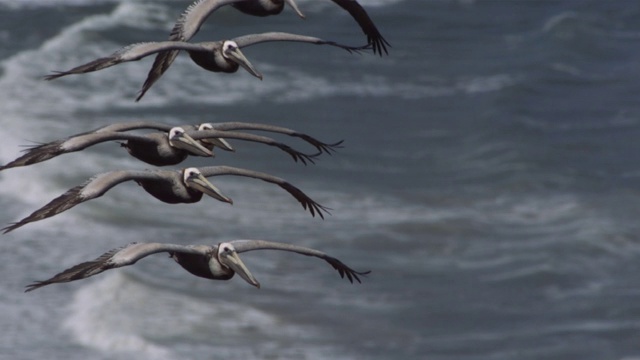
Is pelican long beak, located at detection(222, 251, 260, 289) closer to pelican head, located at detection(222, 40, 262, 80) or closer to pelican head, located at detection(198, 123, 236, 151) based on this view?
pelican head, located at detection(198, 123, 236, 151)

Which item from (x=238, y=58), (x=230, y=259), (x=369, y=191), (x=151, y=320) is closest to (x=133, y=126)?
(x=230, y=259)

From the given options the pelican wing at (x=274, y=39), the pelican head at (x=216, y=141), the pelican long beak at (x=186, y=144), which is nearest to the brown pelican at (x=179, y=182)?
the pelican long beak at (x=186, y=144)

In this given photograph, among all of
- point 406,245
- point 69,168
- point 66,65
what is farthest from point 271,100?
point 406,245

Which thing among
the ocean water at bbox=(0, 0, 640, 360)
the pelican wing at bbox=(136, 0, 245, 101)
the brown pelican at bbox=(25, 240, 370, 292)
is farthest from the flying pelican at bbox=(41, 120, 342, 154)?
the ocean water at bbox=(0, 0, 640, 360)

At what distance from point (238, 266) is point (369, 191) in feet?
147

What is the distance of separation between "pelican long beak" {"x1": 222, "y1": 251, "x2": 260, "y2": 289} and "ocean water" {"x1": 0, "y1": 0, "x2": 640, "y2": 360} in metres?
27.6

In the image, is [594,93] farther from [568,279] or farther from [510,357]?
[510,357]

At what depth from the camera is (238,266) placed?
12.7m

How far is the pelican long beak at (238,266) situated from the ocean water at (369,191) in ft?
90.5

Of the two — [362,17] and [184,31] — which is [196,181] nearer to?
[184,31]

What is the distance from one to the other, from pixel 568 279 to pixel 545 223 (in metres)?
5.62

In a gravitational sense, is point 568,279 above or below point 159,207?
above

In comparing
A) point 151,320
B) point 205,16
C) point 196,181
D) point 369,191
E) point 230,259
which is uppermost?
point 205,16

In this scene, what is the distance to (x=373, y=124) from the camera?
220 ft
